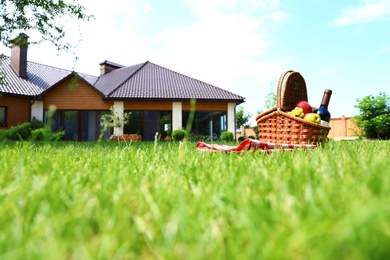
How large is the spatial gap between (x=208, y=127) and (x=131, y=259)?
23020 millimetres

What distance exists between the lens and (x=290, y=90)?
4.55 m

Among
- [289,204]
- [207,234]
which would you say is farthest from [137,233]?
[289,204]

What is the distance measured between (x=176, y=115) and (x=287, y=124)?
61.9 ft

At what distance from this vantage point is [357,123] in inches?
1131

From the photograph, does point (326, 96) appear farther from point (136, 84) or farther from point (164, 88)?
point (136, 84)

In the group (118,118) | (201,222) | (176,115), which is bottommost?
(201,222)

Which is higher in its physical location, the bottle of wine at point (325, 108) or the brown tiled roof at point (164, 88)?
the brown tiled roof at point (164, 88)

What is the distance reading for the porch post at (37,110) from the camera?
22086 millimetres

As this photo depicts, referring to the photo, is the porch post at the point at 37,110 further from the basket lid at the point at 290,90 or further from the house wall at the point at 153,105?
the basket lid at the point at 290,90

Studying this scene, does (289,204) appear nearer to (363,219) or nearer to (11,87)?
(363,219)

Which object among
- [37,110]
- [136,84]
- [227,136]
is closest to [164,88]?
[136,84]

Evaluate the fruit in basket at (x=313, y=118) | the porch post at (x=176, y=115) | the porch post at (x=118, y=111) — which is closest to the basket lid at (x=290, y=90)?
the fruit in basket at (x=313, y=118)

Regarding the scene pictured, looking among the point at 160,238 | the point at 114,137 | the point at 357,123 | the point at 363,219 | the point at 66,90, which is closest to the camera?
the point at 363,219

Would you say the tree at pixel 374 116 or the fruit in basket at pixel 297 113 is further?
the tree at pixel 374 116
